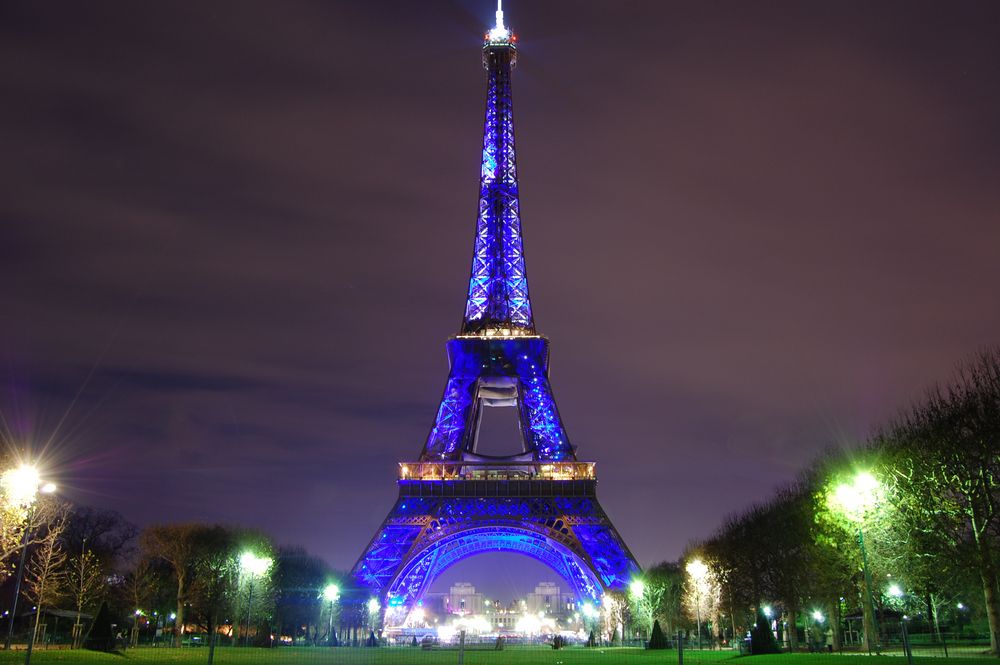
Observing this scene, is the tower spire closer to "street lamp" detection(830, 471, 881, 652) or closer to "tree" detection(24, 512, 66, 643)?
"tree" detection(24, 512, 66, 643)

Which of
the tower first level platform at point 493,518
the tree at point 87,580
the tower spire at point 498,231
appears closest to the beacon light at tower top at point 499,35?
the tower spire at point 498,231

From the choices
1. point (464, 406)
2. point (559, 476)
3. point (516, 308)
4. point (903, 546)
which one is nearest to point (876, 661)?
point (903, 546)

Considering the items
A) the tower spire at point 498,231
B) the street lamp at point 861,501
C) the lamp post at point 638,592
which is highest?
the tower spire at point 498,231

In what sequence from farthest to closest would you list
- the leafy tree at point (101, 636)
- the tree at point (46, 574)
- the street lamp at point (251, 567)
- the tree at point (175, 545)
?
the tree at point (175, 545) → the street lamp at point (251, 567) → the tree at point (46, 574) → the leafy tree at point (101, 636)

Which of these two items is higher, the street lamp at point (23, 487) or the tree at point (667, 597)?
the street lamp at point (23, 487)

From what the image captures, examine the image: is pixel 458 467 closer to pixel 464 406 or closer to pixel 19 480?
pixel 464 406

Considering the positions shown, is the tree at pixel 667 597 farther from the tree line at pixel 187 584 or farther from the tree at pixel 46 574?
the tree at pixel 46 574
